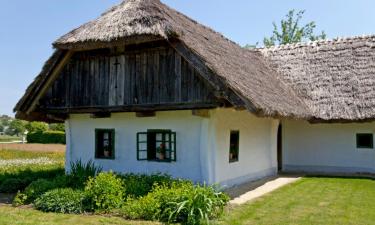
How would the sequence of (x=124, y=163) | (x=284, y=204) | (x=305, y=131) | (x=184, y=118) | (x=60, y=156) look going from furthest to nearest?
(x=60, y=156) < (x=305, y=131) < (x=124, y=163) < (x=184, y=118) < (x=284, y=204)

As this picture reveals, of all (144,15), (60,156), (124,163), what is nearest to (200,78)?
(144,15)

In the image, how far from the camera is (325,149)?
17.5 meters

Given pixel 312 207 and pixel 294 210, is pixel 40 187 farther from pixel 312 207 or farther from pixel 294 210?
pixel 312 207

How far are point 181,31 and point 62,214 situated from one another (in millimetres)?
5671

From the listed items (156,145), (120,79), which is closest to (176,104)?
(156,145)

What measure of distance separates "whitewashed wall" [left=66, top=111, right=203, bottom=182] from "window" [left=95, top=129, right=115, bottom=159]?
148 mm

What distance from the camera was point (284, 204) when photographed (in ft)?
34.6

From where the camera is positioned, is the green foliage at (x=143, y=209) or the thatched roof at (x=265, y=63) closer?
the green foliage at (x=143, y=209)

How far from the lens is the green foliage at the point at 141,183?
10571 mm

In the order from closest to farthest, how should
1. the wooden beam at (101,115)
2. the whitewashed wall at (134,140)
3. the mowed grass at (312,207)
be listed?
the mowed grass at (312,207), the whitewashed wall at (134,140), the wooden beam at (101,115)

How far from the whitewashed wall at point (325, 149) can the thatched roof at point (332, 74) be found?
1.09 meters

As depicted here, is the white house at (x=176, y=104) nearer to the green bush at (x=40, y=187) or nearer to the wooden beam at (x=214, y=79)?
the wooden beam at (x=214, y=79)

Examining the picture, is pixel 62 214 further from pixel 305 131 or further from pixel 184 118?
pixel 305 131

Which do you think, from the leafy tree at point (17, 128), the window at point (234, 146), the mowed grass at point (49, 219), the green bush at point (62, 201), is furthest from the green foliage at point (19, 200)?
the leafy tree at point (17, 128)
